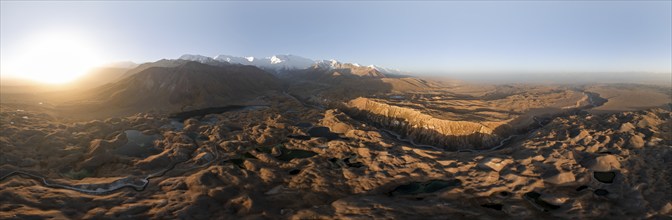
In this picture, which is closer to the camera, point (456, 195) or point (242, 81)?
point (456, 195)

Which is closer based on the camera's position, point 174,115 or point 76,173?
point 76,173

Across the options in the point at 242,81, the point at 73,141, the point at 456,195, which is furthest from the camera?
the point at 242,81

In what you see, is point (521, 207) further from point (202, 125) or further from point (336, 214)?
point (202, 125)

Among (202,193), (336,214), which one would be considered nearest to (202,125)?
(202,193)

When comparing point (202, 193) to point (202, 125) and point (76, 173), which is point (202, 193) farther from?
point (202, 125)

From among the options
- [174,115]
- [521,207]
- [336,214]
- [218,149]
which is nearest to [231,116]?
[174,115]

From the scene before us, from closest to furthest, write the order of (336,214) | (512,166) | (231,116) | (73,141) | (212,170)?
(336,214)
(212,170)
(512,166)
(73,141)
(231,116)
